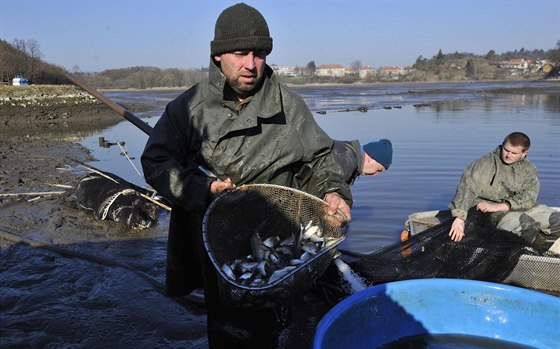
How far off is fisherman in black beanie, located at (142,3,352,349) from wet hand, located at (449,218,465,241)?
2880 mm

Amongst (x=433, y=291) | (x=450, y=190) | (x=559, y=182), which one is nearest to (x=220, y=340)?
(x=433, y=291)

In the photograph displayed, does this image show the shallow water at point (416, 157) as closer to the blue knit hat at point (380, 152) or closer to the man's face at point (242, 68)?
the blue knit hat at point (380, 152)

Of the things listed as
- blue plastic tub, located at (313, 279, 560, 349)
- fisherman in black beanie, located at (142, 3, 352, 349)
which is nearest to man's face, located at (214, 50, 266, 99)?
fisherman in black beanie, located at (142, 3, 352, 349)

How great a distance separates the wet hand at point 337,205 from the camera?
3123 millimetres

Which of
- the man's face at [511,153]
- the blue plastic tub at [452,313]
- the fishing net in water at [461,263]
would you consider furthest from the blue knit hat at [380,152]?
the blue plastic tub at [452,313]

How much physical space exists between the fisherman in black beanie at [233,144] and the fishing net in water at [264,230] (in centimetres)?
9

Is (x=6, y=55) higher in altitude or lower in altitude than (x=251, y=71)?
higher

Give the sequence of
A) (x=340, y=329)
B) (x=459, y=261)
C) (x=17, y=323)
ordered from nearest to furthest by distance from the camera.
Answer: (x=340, y=329)
(x=17, y=323)
(x=459, y=261)

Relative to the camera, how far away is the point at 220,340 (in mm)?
3072

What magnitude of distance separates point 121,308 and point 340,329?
10.3ft

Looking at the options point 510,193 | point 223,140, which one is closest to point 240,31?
point 223,140

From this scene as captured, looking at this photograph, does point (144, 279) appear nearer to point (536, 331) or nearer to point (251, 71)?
point (251, 71)

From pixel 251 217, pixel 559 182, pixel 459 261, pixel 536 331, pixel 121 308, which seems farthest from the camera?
pixel 559 182

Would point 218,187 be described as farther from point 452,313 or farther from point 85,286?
point 85,286
